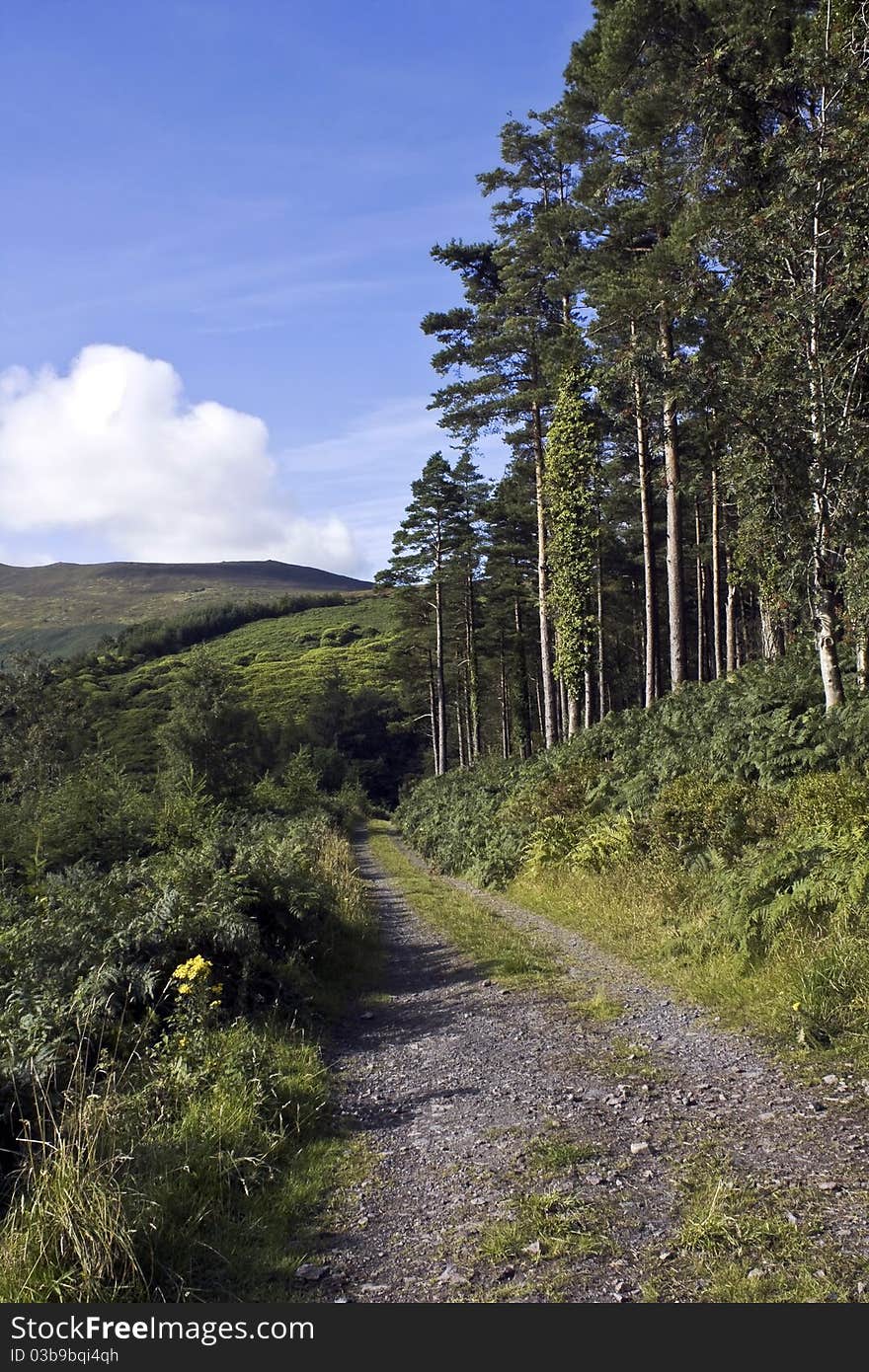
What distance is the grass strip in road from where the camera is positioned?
28.3ft

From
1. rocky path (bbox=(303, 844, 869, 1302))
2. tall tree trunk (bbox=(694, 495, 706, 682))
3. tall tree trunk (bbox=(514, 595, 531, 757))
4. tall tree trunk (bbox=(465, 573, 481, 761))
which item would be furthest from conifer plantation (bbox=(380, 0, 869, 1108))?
tall tree trunk (bbox=(465, 573, 481, 761))

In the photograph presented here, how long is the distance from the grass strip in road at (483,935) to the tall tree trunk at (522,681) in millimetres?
23695

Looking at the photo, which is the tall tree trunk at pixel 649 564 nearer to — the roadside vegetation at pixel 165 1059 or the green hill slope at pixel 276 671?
the roadside vegetation at pixel 165 1059

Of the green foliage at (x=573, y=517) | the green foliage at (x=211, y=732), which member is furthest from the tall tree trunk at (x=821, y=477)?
the green foliage at (x=211, y=732)

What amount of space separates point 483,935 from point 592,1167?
681 centimetres

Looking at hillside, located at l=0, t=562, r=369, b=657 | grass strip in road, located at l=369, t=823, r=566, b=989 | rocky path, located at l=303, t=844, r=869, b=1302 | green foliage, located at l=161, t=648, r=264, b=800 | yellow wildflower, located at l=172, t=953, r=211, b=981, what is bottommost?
grass strip in road, located at l=369, t=823, r=566, b=989

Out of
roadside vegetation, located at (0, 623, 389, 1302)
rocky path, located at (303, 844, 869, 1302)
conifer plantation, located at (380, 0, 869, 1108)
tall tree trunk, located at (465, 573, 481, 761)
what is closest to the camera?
rocky path, located at (303, 844, 869, 1302)

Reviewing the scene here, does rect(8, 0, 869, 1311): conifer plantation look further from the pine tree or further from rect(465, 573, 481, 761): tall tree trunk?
rect(465, 573, 481, 761): tall tree trunk

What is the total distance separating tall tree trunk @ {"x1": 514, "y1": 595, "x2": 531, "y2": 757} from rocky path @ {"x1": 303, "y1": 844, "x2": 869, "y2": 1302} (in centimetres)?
3559

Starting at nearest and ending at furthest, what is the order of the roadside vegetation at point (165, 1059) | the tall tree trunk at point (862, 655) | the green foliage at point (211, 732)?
the roadside vegetation at point (165, 1059) → the tall tree trunk at point (862, 655) → the green foliage at point (211, 732)

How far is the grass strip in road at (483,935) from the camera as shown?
8.62m

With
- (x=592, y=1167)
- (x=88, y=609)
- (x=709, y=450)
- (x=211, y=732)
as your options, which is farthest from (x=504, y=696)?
(x=88, y=609)

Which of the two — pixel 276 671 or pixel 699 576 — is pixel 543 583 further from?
pixel 276 671

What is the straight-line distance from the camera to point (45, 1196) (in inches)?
145
